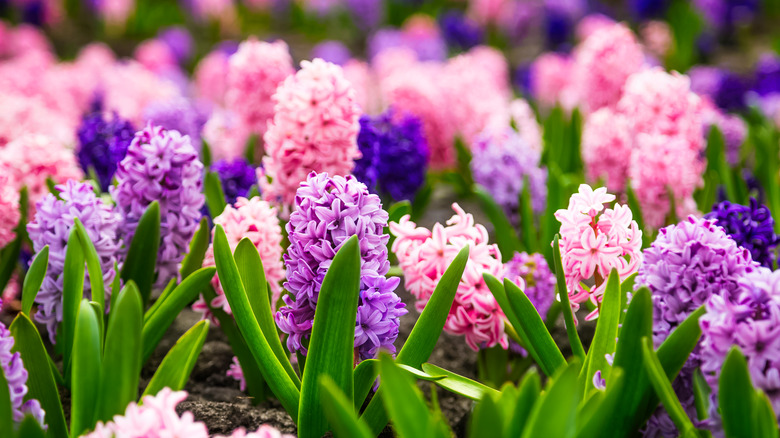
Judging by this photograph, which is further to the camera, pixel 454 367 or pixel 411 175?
pixel 411 175

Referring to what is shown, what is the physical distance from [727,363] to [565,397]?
1.03ft

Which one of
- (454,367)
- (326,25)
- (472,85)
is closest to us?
(454,367)

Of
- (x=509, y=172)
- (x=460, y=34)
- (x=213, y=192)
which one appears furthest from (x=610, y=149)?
(x=460, y=34)

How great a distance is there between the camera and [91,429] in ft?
4.95

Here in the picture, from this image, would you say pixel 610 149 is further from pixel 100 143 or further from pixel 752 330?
pixel 100 143

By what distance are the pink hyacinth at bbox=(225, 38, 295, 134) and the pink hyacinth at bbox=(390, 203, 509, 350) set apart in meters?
1.68

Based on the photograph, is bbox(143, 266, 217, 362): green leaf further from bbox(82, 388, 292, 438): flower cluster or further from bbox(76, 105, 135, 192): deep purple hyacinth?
bbox(76, 105, 135, 192): deep purple hyacinth

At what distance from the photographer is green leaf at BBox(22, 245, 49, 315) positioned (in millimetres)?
1878

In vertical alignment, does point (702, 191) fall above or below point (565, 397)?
above

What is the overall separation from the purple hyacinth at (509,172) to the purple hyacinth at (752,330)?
1.78m

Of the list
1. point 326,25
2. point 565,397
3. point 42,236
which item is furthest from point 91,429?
point 326,25

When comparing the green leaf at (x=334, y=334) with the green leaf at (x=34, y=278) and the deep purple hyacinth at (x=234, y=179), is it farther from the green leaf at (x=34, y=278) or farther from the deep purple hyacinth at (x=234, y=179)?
the deep purple hyacinth at (x=234, y=179)

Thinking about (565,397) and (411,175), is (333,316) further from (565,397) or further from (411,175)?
(411,175)

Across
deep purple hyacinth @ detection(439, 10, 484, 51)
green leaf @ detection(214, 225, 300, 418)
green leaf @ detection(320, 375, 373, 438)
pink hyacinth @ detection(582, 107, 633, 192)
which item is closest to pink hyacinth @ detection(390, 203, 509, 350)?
green leaf @ detection(214, 225, 300, 418)
